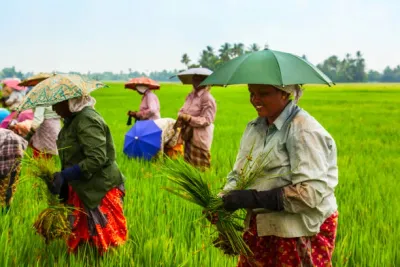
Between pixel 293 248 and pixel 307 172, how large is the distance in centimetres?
35

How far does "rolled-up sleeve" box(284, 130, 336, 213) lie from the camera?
160 cm

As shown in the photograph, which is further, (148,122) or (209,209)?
(148,122)

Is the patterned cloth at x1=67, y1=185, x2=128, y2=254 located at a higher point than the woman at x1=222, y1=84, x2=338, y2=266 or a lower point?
lower

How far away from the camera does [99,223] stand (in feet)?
8.22

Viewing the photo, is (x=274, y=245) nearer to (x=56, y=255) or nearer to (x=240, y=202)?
(x=240, y=202)

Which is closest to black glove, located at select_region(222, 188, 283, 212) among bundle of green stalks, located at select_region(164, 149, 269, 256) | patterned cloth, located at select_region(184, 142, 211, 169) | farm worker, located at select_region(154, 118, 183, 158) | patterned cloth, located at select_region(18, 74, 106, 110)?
bundle of green stalks, located at select_region(164, 149, 269, 256)

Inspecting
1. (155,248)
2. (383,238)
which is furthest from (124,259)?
(383,238)

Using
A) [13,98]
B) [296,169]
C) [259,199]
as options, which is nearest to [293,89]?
[296,169]

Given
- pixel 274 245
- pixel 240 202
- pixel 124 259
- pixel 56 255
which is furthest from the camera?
pixel 56 255

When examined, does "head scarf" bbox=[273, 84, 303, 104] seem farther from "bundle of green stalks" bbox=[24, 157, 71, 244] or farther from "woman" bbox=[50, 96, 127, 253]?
"bundle of green stalks" bbox=[24, 157, 71, 244]

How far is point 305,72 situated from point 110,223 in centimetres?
149

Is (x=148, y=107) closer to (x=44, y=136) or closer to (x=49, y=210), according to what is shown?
(x=44, y=136)

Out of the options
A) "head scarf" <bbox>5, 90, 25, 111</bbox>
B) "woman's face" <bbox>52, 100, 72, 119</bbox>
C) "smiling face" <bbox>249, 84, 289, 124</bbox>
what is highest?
"smiling face" <bbox>249, 84, 289, 124</bbox>

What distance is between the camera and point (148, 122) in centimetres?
570
